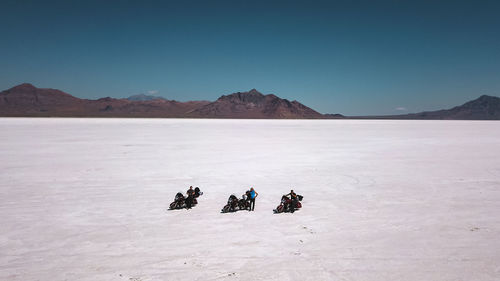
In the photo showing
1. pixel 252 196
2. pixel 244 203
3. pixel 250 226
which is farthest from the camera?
pixel 244 203

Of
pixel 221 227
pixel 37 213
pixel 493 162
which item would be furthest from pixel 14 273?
pixel 493 162

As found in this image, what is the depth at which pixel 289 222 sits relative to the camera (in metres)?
7.84

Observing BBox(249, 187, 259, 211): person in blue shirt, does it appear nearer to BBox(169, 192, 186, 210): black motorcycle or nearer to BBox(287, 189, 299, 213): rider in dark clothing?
BBox(287, 189, 299, 213): rider in dark clothing

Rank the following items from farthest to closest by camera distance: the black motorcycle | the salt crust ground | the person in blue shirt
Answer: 1. the black motorcycle
2. the person in blue shirt
3. the salt crust ground

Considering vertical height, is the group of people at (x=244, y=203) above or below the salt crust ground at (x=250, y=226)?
above

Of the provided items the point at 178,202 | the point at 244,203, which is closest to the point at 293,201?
the point at 244,203

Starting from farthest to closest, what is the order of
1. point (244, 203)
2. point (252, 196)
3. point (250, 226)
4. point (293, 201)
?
point (244, 203), point (252, 196), point (293, 201), point (250, 226)

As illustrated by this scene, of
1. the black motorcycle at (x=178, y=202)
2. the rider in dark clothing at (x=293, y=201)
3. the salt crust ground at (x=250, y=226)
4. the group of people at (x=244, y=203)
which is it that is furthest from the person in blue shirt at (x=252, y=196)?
the black motorcycle at (x=178, y=202)

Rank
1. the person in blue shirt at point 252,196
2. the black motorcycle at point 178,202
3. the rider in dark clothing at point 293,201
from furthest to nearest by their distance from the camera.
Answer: the black motorcycle at point 178,202 < the person in blue shirt at point 252,196 < the rider in dark clothing at point 293,201

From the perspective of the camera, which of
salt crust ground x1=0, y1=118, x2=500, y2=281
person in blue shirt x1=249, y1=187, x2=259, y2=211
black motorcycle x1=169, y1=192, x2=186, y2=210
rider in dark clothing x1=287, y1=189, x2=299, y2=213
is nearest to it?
salt crust ground x1=0, y1=118, x2=500, y2=281

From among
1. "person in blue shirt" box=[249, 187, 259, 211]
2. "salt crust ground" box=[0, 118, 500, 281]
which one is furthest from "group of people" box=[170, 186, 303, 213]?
"salt crust ground" box=[0, 118, 500, 281]

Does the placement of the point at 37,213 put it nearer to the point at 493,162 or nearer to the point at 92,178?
the point at 92,178

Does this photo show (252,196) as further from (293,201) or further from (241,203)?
(293,201)

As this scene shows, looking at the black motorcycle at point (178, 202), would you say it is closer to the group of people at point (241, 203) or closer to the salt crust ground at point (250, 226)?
the salt crust ground at point (250, 226)
